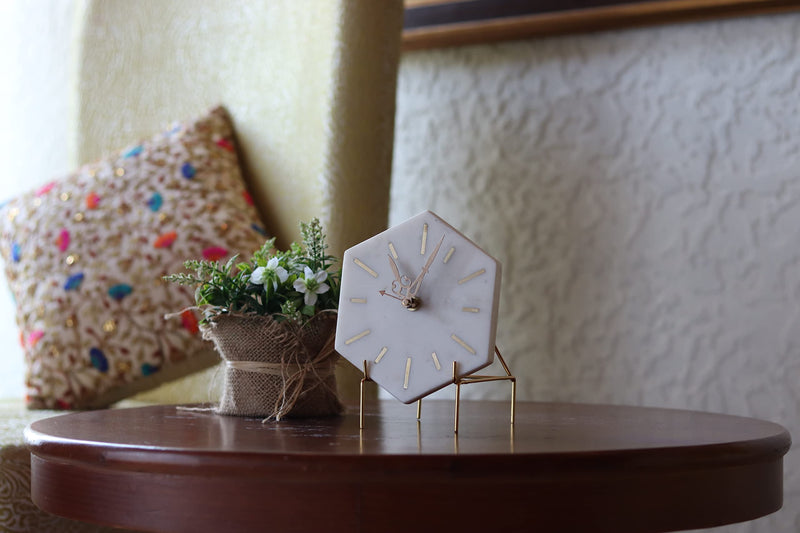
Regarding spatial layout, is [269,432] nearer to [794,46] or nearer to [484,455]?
[484,455]

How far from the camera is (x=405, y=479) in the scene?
58 centimetres

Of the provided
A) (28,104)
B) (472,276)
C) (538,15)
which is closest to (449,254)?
(472,276)

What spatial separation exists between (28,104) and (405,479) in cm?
195

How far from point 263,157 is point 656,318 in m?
0.75

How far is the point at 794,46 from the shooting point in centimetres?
135

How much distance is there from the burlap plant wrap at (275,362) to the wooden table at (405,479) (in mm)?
138

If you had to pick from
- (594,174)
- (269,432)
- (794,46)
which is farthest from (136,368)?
(794,46)

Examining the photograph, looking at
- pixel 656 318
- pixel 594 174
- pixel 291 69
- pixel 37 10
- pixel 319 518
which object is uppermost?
→ pixel 37 10

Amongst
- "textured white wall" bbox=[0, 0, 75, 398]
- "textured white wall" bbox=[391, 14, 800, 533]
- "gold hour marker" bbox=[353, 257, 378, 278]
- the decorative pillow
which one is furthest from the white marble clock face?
"textured white wall" bbox=[0, 0, 75, 398]

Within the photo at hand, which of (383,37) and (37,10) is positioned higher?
(37,10)

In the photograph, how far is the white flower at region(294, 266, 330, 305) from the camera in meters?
0.88

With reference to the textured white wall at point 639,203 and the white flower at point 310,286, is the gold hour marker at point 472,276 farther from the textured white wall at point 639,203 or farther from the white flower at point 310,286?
the textured white wall at point 639,203

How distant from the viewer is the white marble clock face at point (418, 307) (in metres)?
0.75

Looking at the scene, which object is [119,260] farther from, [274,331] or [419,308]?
[419,308]
